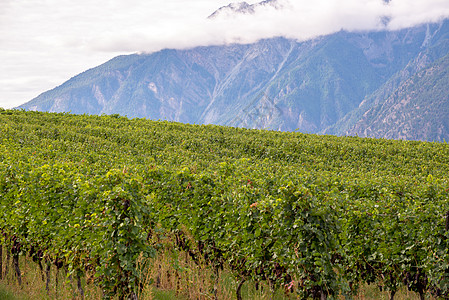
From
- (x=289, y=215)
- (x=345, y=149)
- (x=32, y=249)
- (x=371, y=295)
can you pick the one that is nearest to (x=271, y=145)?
(x=345, y=149)

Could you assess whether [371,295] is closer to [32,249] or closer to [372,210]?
[372,210]

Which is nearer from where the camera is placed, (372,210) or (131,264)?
(131,264)

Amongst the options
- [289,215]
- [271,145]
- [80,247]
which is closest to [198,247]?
[80,247]

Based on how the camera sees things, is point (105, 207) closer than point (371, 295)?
Yes

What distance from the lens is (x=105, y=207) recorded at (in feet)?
29.8

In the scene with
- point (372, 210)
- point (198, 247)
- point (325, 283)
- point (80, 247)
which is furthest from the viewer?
point (198, 247)

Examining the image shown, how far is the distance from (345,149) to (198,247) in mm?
21328

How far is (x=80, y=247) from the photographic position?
1010 centimetres

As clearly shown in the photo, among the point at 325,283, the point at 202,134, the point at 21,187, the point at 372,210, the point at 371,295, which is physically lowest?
the point at 371,295

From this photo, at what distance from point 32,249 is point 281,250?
27.0 ft

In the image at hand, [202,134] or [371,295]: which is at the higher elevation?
[202,134]

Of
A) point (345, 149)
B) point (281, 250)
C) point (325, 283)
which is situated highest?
point (345, 149)

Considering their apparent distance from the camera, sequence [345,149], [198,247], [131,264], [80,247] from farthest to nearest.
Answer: [345,149] → [198,247] → [80,247] → [131,264]

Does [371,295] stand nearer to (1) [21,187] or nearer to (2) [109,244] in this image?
(2) [109,244]
